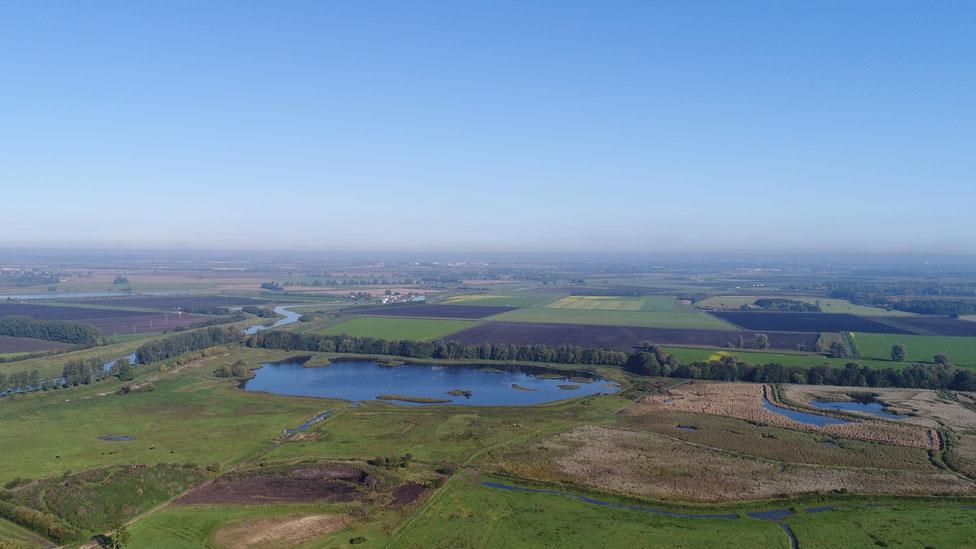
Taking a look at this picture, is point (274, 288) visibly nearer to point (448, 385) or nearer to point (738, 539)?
point (448, 385)

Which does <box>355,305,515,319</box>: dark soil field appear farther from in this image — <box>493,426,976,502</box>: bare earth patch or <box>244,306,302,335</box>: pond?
<box>493,426,976,502</box>: bare earth patch

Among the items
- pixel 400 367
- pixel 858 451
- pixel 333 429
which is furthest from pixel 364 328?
pixel 858 451

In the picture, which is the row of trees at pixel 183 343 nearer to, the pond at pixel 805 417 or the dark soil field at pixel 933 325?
the pond at pixel 805 417

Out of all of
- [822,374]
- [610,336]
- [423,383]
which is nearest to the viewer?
[822,374]

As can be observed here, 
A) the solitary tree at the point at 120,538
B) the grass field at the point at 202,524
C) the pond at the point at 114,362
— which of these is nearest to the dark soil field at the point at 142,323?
the pond at the point at 114,362

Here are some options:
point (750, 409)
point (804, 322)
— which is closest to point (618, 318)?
point (804, 322)

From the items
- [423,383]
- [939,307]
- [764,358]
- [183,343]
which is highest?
[939,307]

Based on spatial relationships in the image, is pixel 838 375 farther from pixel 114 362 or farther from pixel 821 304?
pixel 821 304
